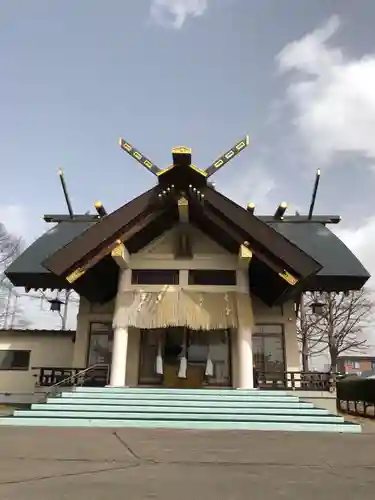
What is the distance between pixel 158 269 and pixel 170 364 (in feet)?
8.33

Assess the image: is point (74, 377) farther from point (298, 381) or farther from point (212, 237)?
point (298, 381)

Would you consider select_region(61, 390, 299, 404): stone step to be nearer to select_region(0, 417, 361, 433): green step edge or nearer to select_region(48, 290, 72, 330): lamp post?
select_region(0, 417, 361, 433): green step edge

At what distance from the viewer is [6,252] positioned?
27.1 m

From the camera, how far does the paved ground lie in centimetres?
241

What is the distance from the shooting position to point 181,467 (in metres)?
2.97

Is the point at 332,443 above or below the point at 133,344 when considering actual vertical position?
below

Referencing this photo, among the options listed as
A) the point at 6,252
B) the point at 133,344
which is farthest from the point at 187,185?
the point at 6,252

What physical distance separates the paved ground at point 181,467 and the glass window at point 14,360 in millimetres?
10087

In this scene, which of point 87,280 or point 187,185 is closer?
point 187,185

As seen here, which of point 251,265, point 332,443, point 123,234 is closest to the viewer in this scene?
point 332,443

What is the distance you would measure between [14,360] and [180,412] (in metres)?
9.72

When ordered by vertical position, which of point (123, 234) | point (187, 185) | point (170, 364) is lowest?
point (170, 364)

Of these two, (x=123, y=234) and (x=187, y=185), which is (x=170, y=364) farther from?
(x=187, y=185)

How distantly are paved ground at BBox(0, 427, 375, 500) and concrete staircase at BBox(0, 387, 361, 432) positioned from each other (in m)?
0.88
